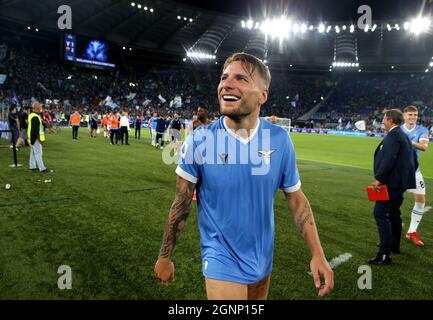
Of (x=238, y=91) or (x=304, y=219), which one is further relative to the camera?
(x=304, y=219)

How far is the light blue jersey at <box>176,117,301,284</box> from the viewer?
2135 millimetres

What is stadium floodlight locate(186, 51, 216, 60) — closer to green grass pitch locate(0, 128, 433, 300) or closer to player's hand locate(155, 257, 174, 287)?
green grass pitch locate(0, 128, 433, 300)

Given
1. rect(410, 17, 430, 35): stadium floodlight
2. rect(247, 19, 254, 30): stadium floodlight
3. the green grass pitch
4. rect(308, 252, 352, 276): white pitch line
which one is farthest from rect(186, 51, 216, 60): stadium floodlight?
rect(308, 252, 352, 276): white pitch line

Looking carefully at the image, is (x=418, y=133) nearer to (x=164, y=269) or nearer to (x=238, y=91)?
(x=238, y=91)

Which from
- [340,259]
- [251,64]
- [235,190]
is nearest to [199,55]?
[340,259]

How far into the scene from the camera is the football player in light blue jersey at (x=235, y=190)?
2115 mm

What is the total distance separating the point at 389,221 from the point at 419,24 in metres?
49.9

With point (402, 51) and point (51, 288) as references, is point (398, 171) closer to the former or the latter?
point (51, 288)

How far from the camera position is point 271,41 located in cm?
5825

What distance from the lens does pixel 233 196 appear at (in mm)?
2137

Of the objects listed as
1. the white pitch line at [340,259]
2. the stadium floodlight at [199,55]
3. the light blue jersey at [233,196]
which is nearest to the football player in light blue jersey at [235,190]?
the light blue jersey at [233,196]

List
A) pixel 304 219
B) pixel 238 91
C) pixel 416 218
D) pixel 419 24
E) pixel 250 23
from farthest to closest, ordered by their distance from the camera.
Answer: pixel 250 23 → pixel 419 24 → pixel 416 218 → pixel 304 219 → pixel 238 91

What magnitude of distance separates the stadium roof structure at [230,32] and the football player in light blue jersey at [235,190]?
134 ft
